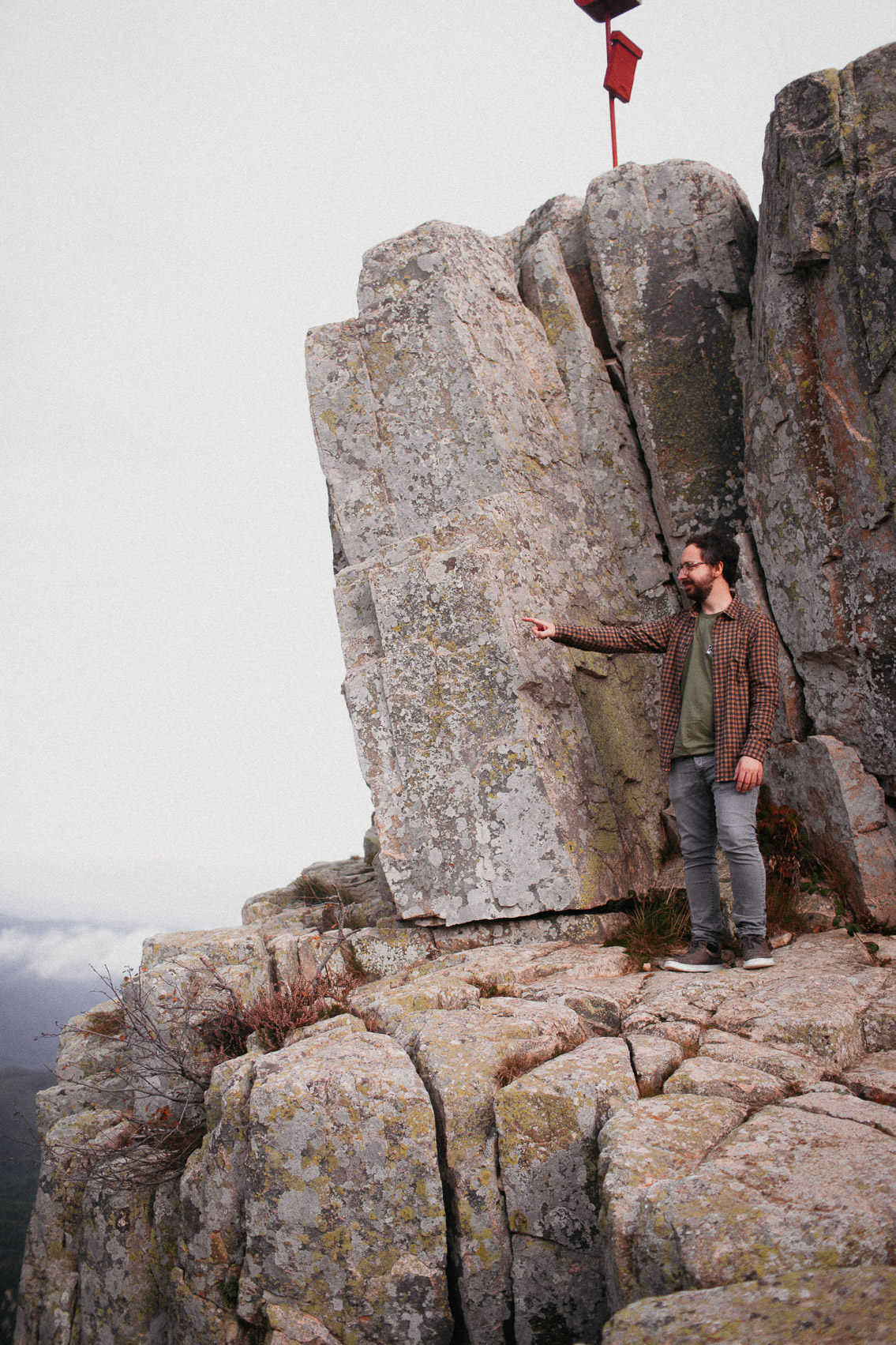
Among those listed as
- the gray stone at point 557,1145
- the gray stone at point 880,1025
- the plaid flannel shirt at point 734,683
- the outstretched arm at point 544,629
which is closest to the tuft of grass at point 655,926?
the plaid flannel shirt at point 734,683

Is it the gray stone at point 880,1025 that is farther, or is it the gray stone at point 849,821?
the gray stone at point 849,821

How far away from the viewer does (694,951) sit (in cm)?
548

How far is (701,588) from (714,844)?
172 centimetres

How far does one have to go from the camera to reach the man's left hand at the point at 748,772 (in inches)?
205

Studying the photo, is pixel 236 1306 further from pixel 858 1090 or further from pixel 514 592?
pixel 514 592

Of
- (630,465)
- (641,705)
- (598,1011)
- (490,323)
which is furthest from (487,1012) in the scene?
(490,323)

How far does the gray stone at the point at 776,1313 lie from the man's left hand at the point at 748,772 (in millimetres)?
2892

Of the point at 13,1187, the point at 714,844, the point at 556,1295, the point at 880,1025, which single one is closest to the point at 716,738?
the point at 714,844

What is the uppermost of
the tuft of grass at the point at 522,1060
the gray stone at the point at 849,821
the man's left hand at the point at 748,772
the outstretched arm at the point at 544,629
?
the outstretched arm at the point at 544,629

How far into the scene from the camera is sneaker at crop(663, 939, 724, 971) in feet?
17.7

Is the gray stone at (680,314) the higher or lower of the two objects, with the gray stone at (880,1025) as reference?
higher

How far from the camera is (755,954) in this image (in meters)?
5.18

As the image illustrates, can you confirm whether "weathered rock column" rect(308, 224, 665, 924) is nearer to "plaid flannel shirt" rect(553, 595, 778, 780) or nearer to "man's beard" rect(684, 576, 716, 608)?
"plaid flannel shirt" rect(553, 595, 778, 780)

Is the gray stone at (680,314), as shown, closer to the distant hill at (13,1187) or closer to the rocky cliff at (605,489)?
the rocky cliff at (605,489)
